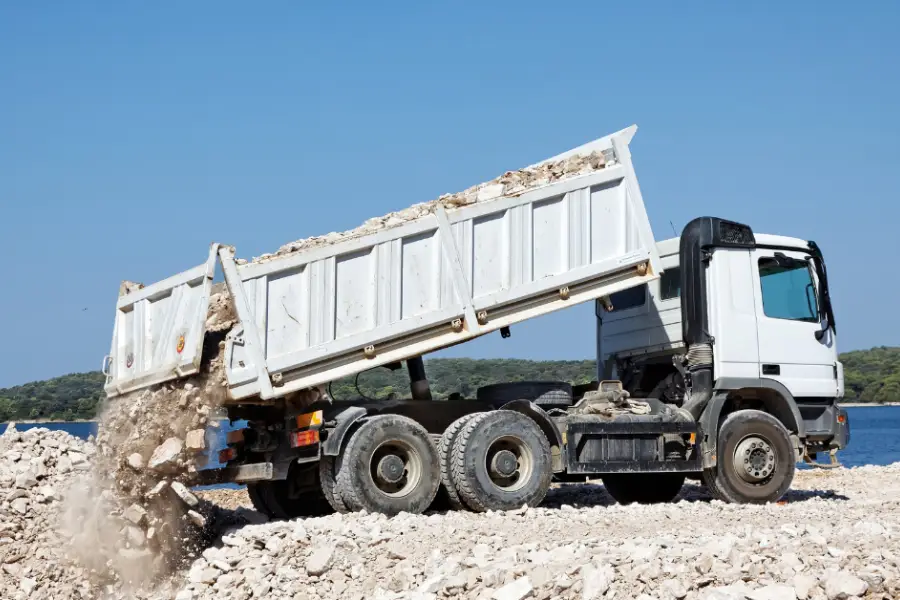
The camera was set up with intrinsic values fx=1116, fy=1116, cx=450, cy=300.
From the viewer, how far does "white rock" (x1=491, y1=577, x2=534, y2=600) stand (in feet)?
24.6

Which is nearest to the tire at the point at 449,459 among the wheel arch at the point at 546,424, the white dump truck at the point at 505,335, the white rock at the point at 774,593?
the white dump truck at the point at 505,335

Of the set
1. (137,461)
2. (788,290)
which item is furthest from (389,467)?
(788,290)

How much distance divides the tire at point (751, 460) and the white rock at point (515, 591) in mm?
5349

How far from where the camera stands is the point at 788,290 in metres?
13.0

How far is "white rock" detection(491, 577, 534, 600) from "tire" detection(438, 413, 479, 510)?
327 centimetres

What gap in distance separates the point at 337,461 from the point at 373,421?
0.50 meters

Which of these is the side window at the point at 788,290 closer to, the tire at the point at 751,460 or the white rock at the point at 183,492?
the tire at the point at 751,460

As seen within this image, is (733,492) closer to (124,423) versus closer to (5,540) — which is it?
(124,423)

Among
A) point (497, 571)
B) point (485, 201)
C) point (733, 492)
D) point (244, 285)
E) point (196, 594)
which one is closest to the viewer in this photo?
point (497, 571)

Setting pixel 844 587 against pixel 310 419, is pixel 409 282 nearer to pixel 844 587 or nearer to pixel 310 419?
pixel 310 419

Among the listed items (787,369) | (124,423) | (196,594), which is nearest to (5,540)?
(124,423)

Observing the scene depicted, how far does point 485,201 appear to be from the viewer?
447 inches

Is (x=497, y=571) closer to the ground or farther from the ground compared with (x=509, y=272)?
closer to the ground

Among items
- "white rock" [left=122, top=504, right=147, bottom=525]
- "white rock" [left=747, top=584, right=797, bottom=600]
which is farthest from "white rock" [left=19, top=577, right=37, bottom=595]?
"white rock" [left=747, top=584, right=797, bottom=600]
